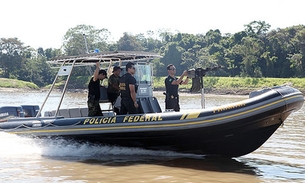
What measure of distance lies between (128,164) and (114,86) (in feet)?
5.34

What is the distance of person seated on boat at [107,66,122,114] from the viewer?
8.52 metres

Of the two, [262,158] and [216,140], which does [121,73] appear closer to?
[216,140]

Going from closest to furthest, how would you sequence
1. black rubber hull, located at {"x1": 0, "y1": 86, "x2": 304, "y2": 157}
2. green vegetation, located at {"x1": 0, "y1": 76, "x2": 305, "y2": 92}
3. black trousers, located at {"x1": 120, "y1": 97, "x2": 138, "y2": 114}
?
black rubber hull, located at {"x1": 0, "y1": 86, "x2": 304, "y2": 157}, black trousers, located at {"x1": 120, "y1": 97, "x2": 138, "y2": 114}, green vegetation, located at {"x1": 0, "y1": 76, "x2": 305, "y2": 92}

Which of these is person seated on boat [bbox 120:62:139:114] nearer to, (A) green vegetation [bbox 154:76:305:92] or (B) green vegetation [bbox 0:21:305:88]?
(B) green vegetation [bbox 0:21:305:88]

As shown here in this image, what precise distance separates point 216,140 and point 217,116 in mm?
527

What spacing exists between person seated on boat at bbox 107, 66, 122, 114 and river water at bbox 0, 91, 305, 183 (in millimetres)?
963

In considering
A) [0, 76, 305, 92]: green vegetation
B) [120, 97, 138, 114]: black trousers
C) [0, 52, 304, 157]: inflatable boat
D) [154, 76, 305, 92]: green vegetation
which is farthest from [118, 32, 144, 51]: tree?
[120, 97, 138, 114]: black trousers

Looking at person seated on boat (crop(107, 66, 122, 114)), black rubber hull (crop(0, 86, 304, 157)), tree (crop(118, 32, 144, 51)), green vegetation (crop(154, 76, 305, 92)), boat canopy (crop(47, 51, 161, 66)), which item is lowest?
green vegetation (crop(154, 76, 305, 92))

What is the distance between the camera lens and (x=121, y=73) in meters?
9.02

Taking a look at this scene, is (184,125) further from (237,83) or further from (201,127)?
(237,83)

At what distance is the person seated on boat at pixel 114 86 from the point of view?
8523mm

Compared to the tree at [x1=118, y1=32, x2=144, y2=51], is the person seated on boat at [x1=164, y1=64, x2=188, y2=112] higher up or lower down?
lower down

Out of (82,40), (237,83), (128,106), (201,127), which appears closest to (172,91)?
(128,106)

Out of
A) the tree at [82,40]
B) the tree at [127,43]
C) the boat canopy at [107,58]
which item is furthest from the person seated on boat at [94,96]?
the tree at [127,43]
